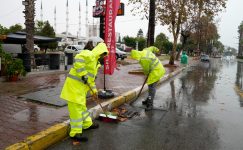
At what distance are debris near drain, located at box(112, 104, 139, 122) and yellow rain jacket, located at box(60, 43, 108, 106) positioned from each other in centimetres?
164

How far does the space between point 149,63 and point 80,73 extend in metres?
2.89

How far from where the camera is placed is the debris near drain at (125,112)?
6530 mm

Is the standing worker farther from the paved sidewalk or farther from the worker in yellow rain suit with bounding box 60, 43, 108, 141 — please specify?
the worker in yellow rain suit with bounding box 60, 43, 108, 141

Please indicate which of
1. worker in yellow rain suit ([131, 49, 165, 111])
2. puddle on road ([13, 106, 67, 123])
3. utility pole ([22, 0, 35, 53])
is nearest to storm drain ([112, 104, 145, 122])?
worker in yellow rain suit ([131, 49, 165, 111])

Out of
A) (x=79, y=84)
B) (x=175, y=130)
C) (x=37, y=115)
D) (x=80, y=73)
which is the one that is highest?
(x=80, y=73)

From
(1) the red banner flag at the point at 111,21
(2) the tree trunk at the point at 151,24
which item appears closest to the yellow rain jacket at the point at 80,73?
(1) the red banner flag at the point at 111,21

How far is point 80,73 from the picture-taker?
4.80m

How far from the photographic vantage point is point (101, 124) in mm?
5977

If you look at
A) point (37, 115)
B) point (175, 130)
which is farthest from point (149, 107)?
point (37, 115)

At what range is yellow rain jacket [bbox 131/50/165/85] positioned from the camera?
7250 millimetres

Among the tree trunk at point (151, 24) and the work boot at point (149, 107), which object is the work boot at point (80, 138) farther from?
the tree trunk at point (151, 24)

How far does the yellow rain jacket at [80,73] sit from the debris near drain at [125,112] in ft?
5.37

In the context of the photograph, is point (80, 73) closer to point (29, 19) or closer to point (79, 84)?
point (79, 84)

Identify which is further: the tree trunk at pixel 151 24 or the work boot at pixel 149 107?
the tree trunk at pixel 151 24
